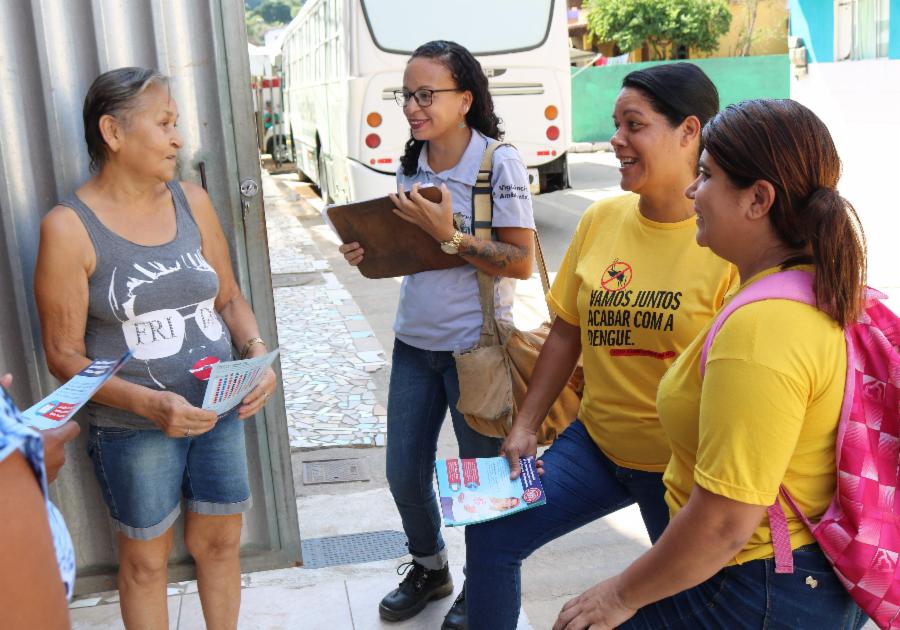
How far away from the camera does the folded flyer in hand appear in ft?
7.25

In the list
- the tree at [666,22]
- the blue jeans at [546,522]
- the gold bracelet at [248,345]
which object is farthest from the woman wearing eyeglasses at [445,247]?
the tree at [666,22]

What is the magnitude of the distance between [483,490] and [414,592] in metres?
1.13

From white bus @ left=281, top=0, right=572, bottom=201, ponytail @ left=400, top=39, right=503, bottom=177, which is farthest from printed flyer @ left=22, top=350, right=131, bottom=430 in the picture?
white bus @ left=281, top=0, right=572, bottom=201

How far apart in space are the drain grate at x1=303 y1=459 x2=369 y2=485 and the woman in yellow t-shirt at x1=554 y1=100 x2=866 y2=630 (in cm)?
284

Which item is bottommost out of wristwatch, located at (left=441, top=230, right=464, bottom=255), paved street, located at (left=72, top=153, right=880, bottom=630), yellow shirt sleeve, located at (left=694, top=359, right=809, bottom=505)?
paved street, located at (left=72, top=153, right=880, bottom=630)

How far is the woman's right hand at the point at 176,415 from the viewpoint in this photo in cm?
242

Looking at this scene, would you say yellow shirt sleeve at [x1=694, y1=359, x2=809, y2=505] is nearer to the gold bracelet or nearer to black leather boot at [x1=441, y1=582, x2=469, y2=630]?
the gold bracelet

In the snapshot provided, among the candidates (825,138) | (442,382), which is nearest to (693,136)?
(825,138)

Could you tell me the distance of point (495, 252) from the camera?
2836 mm

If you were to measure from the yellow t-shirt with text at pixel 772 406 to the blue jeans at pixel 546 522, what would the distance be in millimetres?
656

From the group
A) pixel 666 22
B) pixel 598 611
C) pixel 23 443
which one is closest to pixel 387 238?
pixel 598 611

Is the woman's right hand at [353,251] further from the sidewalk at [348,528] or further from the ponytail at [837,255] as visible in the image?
the ponytail at [837,255]

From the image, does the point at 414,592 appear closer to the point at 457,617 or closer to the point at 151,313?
the point at 457,617

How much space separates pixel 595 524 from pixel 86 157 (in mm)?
2517
